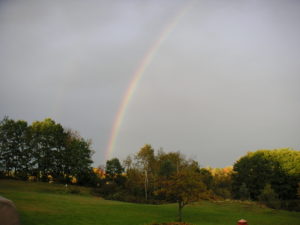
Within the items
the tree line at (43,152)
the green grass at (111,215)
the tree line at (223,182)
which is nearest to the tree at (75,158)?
the tree line at (43,152)

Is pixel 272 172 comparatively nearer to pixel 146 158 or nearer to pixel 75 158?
pixel 146 158

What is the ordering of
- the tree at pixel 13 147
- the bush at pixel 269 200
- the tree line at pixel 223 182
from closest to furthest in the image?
the bush at pixel 269 200, the tree line at pixel 223 182, the tree at pixel 13 147

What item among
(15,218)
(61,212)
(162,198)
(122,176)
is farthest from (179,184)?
(122,176)

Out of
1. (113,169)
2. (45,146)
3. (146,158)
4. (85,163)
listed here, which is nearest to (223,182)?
(146,158)

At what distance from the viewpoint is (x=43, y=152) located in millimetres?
79625

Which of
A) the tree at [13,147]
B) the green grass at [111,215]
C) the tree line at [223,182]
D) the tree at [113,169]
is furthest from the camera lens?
the tree at [113,169]

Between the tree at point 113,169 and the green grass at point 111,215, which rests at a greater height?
the tree at point 113,169

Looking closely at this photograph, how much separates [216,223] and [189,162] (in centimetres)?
4816

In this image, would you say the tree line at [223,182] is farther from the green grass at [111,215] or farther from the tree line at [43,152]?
the green grass at [111,215]

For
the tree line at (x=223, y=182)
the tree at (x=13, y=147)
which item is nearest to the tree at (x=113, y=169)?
the tree line at (x=223, y=182)

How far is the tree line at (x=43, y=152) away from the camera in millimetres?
76312

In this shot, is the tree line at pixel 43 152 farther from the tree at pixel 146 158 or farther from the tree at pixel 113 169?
the tree at pixel 146 158

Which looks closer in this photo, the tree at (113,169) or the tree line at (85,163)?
the tree line at (85,163)

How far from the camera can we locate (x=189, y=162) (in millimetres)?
82875
